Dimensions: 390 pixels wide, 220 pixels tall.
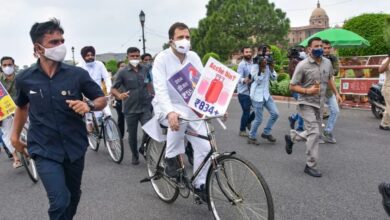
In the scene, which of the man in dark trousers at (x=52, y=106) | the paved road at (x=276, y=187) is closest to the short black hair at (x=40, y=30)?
the man in dark trousers at (x=52, y=106)

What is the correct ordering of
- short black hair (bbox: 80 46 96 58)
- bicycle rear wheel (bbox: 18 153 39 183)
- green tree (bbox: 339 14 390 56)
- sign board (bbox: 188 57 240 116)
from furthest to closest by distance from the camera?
green tree (bbox: 339 14 390 56) → short black hair (bbox: 80 46 96 58) → bicycle rear wheel (bbox: 18 153 39 183) → sign board (bbox: 188 57 240 116)

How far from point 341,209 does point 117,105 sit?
5611 mm

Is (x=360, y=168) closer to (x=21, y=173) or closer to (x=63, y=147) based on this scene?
(x=63, y=147)

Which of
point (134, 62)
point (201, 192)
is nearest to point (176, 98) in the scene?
point (201, 192)

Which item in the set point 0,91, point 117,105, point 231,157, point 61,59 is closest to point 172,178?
point 231,157

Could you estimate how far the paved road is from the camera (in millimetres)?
4035

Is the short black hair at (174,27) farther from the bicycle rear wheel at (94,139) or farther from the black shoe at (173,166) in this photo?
the bicycle rear wheel at (94,139)

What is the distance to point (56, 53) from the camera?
9.50ft

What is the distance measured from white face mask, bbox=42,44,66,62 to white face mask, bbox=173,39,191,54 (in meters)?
1.15

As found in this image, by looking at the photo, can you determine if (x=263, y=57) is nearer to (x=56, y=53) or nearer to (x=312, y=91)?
(x=312, y=91)

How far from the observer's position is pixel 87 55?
688 cm

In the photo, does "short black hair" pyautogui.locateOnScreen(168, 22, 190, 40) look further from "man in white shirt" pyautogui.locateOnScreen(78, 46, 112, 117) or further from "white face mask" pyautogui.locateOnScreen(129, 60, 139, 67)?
"man in white shirt" pyautogui.locateOnScreen(78, 46, 112, 117)

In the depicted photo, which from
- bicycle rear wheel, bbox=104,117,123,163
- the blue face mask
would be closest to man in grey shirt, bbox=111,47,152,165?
bicycle rear wheel, bbox=104,117,123,163

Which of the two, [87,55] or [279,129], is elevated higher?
[87,55]
